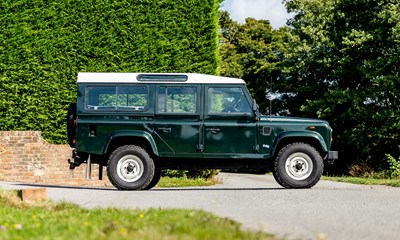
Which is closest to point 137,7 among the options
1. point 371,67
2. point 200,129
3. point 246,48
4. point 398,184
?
point 200,129

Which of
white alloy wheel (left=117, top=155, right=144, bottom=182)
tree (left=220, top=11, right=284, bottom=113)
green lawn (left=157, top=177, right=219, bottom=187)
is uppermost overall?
tree (left=220, top=11, right=284, bottom=113)

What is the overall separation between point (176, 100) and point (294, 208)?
4.49 metres

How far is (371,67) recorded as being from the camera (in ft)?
101

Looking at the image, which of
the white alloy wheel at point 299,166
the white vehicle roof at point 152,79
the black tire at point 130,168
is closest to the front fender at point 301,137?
the white alloy wheel at point 299,166

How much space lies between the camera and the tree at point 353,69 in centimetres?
3048

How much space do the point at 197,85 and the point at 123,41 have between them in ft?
17.0

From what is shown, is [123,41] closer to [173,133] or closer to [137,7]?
[137,7]

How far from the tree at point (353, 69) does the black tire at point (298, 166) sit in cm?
1789

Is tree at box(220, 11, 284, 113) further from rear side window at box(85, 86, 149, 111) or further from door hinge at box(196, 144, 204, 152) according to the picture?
door hinge at box(196, 144, 204, 152)

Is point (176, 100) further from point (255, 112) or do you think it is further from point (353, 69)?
point (353, 69)

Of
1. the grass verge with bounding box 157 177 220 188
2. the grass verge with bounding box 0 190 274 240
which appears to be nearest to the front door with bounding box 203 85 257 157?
the grass verge with bounding box 157 177 220 188

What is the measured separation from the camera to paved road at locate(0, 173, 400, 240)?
6688mm

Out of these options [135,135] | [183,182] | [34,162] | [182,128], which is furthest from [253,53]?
[135,135]

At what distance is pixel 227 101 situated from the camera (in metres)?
12.9
